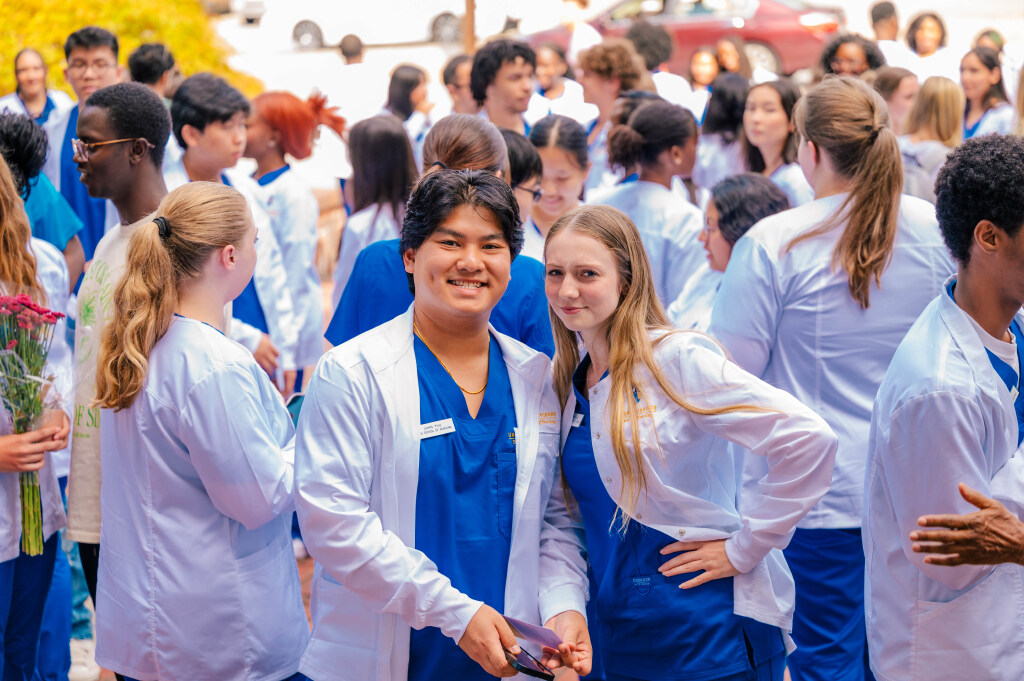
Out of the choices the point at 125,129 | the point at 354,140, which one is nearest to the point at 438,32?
the point at 354,140

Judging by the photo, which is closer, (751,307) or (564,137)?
(751,307)

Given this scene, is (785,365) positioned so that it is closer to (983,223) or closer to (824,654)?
(824,654)

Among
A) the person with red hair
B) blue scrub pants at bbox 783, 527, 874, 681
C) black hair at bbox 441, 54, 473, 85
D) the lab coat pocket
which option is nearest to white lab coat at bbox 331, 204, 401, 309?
the person with red hair

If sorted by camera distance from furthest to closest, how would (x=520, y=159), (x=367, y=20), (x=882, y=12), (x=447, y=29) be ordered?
(x=367, y=20)
(x=447, y=29)
(x=882, y=12)
(x=520, y=159)

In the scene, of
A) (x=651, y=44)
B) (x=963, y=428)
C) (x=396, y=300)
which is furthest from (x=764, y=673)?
(x=651, y=44)

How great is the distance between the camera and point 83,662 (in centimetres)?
416

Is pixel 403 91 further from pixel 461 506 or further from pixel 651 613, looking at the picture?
pixel 651 613

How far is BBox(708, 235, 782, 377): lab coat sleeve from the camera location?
10.5 feet

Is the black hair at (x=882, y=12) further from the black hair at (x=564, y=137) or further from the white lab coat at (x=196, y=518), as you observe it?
the white lab coat at (x=196, y=518)

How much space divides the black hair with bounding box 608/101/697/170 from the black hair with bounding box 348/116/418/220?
0.95 m

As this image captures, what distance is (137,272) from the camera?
2.52 metres

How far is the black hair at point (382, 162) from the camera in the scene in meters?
4.85

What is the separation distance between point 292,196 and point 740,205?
114 inches

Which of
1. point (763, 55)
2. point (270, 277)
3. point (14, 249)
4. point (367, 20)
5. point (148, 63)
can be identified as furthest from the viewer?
point (367, 20)
